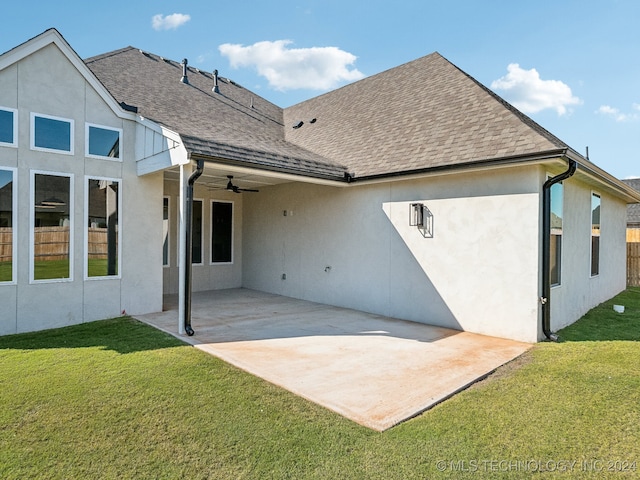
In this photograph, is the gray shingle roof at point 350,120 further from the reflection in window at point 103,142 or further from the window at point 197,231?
the window at point 197,231

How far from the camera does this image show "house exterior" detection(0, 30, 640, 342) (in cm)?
704

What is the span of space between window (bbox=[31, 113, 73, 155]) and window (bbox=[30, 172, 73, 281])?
0.53 m

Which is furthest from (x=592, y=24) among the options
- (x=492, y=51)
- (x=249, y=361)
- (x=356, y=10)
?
(x=249, y=361)

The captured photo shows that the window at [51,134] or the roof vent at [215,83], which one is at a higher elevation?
the roof vent at [215,83]

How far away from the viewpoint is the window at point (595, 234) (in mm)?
10102

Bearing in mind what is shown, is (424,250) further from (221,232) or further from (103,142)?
(221,232)

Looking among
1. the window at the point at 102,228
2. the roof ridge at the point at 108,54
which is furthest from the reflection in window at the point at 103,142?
the roof ridge at the point at 108,54

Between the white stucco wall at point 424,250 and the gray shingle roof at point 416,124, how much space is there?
1.59 feet

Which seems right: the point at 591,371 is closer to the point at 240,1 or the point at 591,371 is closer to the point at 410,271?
the point at 410,271

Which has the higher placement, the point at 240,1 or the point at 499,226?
the point at 240,1

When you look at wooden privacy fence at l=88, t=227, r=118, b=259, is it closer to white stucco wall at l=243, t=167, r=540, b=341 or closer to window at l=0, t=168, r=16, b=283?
window at l=0, t=168, r=16, b=283

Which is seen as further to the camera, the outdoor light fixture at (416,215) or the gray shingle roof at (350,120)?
the outdoor light fixture at (416,215)

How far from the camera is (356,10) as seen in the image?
11.4 m

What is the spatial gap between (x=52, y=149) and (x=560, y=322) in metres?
10.6
